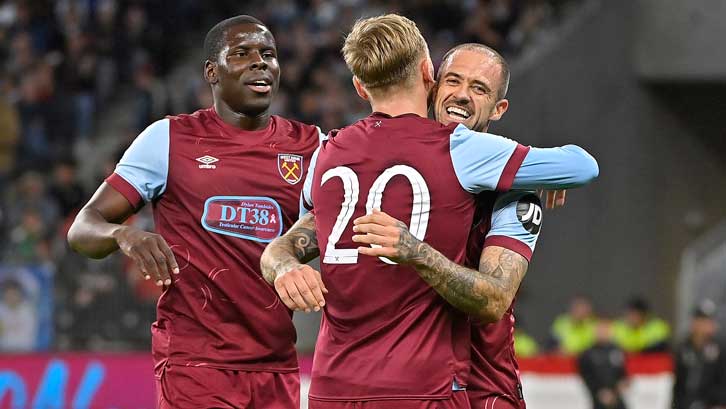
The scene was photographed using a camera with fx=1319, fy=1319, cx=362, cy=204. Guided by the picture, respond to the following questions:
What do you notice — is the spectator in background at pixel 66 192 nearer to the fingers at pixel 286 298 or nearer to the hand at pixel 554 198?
the hand at pixel 554 198

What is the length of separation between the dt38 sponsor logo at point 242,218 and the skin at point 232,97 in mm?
331

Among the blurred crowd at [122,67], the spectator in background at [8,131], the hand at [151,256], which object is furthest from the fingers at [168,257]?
the spectator in background at [8,131]

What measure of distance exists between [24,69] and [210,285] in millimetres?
12753

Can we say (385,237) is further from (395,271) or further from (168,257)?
(168,257)

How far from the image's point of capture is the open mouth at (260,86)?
18.4 ft

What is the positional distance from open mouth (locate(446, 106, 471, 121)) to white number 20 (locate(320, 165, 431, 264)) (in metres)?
0.66

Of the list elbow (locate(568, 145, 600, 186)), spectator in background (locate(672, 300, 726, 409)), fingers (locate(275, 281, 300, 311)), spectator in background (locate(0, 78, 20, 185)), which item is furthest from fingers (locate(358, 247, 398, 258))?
spectator in background (locate(0, 78, 20, 185))

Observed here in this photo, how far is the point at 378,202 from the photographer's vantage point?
14.0ft

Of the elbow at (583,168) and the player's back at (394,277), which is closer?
the player's back at (394,277)

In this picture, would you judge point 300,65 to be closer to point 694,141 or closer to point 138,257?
point 694,141

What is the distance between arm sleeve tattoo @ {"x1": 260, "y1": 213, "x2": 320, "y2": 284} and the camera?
4.39 m

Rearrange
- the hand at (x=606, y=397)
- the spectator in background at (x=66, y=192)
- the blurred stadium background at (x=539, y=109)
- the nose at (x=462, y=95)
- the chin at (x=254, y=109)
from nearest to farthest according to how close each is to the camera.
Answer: the nose at (x=462, y=95), the chin at (x=254, y=109), the hand at (x=606, y=397), the spectator in background at (x=66, y=192), the blurred stadium background at (x=539, y=109)

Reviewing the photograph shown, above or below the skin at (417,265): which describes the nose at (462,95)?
above

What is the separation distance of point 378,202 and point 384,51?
0.49 metres
